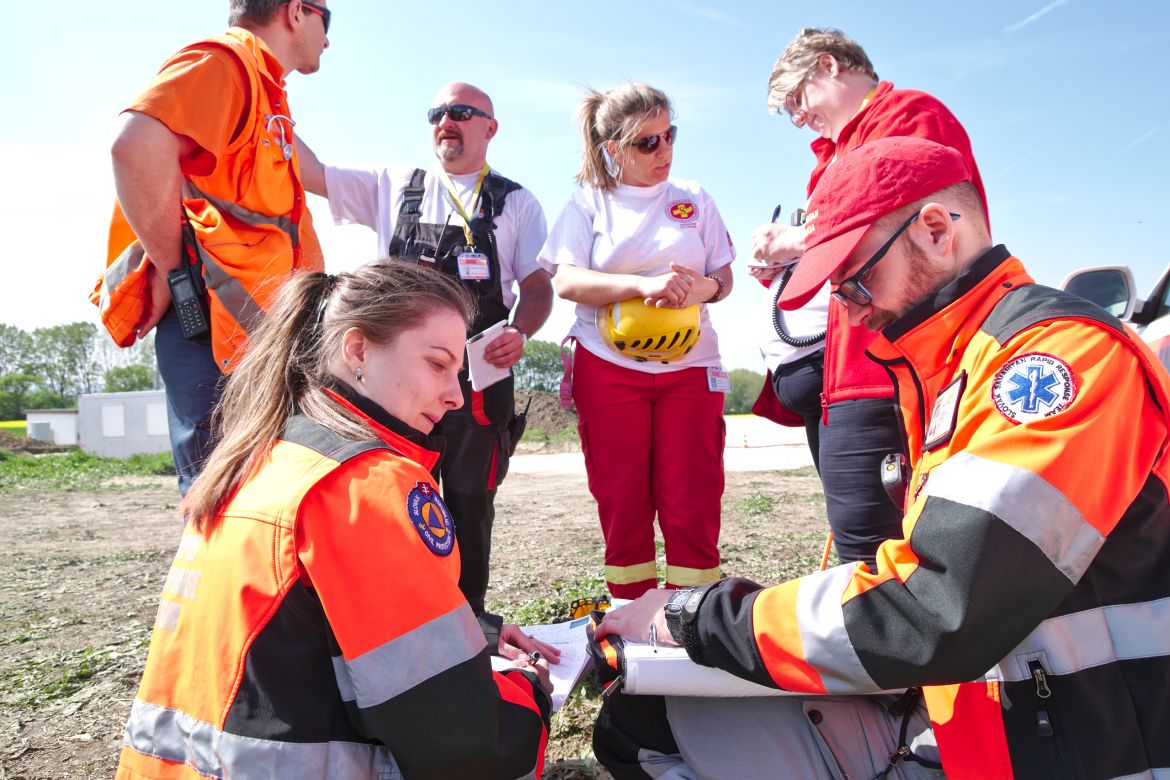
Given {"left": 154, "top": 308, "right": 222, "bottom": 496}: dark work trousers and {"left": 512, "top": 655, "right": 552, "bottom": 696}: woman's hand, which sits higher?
{"left": 154, "top": 308, "right": 222, "bottom": 496}: dark work trousers

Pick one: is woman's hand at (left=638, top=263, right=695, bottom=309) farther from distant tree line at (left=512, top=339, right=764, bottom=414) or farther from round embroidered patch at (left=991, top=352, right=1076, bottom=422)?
distant tree line at (left=512, top=339, right=764, bottom=414)

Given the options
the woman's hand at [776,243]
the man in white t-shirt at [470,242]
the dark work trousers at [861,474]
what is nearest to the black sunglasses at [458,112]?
the man in white t-shirt at [470,242]

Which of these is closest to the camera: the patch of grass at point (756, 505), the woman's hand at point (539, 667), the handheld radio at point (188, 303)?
the woman's hand at point (539, 667)

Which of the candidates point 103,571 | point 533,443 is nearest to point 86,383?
point 533,443

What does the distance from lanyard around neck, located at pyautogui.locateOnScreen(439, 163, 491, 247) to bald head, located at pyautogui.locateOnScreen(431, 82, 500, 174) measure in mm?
71

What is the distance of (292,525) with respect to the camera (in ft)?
4.59

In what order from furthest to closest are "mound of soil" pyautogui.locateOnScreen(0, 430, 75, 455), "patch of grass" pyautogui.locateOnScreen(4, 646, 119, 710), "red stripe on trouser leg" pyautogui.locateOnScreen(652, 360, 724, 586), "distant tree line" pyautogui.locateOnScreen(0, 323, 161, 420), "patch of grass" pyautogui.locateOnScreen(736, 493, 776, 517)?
1. "distant tree line" pyautogui.locateOnScreen(0, 323, 161, 420)
2. "mound of soil" pyautogui.locateOnScreen(0, 430, 75, 455)
3. "patch of grass" pyautogui.locateOnScreen(736, 493, 776, 517)
4. "red stripe on trouser leg" pyautogui.locateOnScreen(652, 360, 724, 586)
5. "patch of grass" pyautogui.locateOnScreen(4, 646, 119, 710)

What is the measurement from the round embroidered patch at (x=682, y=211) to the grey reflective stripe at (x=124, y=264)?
7.19 feet

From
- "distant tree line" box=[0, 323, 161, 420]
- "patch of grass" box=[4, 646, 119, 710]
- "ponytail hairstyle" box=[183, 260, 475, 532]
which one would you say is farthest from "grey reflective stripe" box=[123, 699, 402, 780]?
"distant tree line" box=[0, 323, 161, 420]

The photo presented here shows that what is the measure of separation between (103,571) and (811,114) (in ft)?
19.1

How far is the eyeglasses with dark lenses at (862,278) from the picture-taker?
5.79ft

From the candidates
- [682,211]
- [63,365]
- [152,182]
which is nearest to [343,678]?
[152,182]

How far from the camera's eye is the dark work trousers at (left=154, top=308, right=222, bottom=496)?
249 centimetres

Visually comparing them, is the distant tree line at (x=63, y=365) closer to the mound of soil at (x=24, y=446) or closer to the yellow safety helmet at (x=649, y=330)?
the mound of soil at (x=24, y=446)
